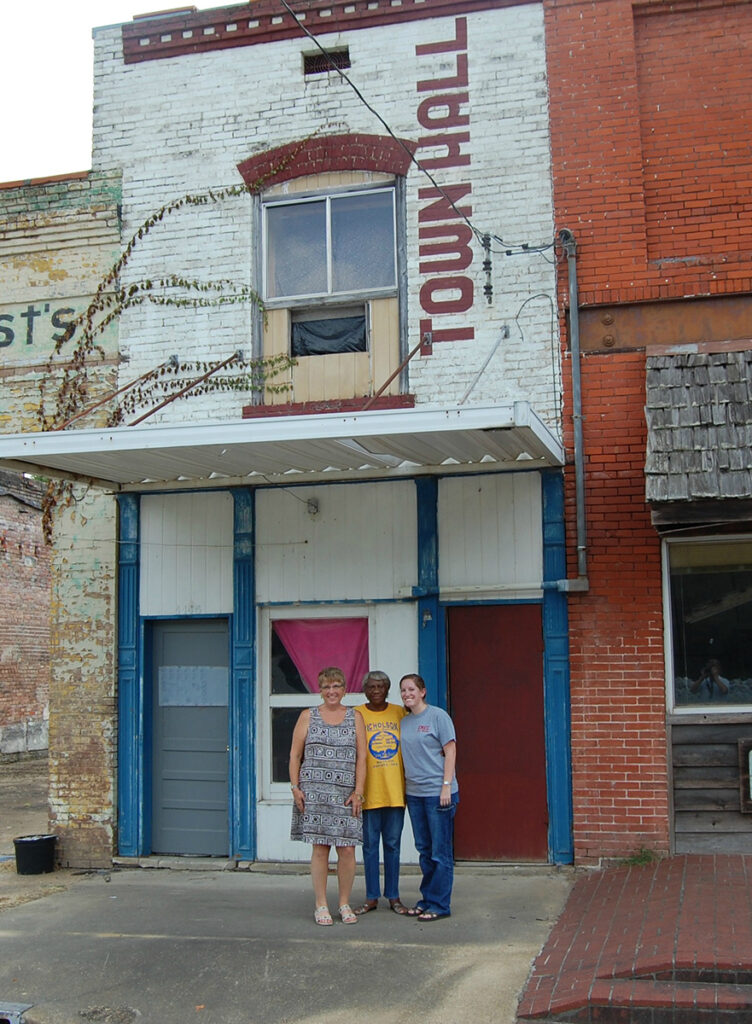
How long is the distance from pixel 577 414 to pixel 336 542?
2.38m

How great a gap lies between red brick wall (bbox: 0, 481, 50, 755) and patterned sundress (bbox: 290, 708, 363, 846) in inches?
538

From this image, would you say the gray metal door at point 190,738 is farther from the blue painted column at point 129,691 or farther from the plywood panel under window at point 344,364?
the plywood panel under window at point 344,364

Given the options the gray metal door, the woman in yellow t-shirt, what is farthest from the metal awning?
the woman in yellow t-shirt

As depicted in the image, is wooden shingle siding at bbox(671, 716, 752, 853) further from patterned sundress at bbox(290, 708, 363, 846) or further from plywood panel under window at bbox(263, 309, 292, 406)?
plywood panel under window at bbox(263, 309, 292, 406)

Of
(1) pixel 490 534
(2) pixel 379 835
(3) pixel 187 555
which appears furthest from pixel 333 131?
(2) pixel 379 835

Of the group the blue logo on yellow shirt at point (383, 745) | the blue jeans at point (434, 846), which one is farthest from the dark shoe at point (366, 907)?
the blue logo on yellow shirt at point (383, 745)

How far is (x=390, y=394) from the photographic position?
9.66 metres

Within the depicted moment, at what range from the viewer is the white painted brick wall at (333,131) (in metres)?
9.44

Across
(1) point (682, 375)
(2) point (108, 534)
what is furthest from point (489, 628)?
(2) point (108, 534)

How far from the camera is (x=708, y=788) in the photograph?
8500 mm

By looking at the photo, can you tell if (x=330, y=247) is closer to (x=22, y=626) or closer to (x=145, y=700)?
(x=145, y=700)

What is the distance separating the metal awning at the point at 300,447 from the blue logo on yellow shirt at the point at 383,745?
2.10m

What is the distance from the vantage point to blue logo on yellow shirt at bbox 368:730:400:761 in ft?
24.6

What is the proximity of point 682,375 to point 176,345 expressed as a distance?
4683 millimetres
